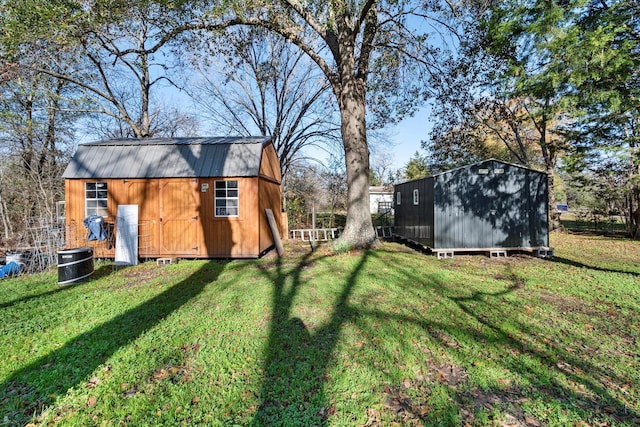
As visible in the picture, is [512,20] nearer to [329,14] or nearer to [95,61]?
[329,14]

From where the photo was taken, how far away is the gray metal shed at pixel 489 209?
933 cm

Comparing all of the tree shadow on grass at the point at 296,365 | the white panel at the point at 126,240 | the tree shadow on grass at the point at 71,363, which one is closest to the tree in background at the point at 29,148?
the white panel at the point at 126,240

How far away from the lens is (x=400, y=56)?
11.4 metres

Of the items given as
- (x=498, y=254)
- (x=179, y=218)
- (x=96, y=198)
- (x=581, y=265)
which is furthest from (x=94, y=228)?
(x=581, y=265)

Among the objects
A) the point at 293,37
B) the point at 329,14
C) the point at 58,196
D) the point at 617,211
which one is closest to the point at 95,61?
the point at 58,196

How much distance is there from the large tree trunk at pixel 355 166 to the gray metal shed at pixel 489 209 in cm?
204

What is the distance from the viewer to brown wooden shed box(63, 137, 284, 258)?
9117 millimetres

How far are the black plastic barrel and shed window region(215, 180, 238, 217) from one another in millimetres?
3345

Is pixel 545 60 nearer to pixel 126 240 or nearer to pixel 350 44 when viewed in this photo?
pixel 350 44

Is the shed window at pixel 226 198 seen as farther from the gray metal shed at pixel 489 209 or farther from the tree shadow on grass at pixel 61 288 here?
the gray metal shed at pixel 489 209

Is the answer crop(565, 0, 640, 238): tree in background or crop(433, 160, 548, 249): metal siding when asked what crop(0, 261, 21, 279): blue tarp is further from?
crop(565, 0, 640, 238): tree in background

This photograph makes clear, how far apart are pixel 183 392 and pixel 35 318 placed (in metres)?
3.43

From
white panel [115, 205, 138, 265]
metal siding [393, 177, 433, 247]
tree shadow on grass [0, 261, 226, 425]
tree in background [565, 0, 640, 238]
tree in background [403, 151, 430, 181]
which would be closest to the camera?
tree shadow on grass [0, 261, 226, 425]

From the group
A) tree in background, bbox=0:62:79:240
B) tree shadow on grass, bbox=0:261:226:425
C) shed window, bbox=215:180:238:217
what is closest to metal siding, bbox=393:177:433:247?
shed window, bbox=215:180:238:217
